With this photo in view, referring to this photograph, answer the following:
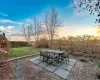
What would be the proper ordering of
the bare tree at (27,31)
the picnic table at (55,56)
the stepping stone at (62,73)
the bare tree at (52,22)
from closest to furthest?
the stepping stone at (62,73) < the picnic table at (55,56) < the bare tree at (52,22) < the bare tree at (27,31)

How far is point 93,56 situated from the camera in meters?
7.66

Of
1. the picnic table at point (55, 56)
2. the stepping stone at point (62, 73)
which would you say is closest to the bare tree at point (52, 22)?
the picnic table at point (55, 56)

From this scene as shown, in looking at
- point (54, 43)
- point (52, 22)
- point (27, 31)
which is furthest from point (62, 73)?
point (27, 31)

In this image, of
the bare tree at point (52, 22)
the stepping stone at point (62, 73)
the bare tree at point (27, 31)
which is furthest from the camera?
the bare tree at point (27, 31)

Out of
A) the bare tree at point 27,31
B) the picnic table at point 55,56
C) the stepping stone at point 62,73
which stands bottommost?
the stepping stone at point 62,73

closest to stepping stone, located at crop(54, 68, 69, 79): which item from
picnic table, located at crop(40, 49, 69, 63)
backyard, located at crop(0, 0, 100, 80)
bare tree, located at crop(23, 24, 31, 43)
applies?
backyard, located at crop(0, 0, 100, 80)

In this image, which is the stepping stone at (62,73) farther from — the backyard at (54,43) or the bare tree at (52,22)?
the bare tree at (52,22)

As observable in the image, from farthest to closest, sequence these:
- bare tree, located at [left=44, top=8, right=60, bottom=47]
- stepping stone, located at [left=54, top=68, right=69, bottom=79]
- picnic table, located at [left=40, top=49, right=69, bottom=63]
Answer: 1. bare tree, located at [left=44, top=8, right=60, bottom=47]
2. picnic table, located at [left=40, top=49, right=69, bottom=63]
3. stepping stone, located at [left=54, top=68, right=69, bottom=79]

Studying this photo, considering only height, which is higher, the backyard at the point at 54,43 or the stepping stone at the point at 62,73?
the backyard at the point at 54,43

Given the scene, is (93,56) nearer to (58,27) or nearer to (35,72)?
(35,72)

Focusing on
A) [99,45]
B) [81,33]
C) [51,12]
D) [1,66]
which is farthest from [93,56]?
[51,12]

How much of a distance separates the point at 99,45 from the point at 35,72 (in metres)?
6.39

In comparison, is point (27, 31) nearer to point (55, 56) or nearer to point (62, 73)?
point (55, 56)

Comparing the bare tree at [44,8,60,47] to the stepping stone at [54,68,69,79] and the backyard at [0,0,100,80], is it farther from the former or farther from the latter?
the stepping stone at [54,68,69,79]
